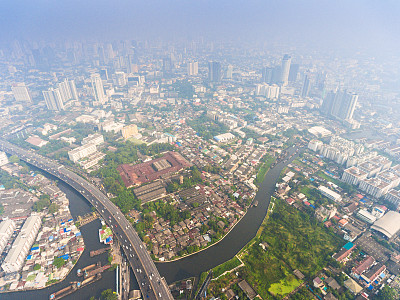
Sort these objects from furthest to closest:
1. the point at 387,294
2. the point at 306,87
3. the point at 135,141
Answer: the point at 306,87 < the point at 135,141 < the point at 387,294

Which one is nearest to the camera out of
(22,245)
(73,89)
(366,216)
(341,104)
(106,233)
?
(22,245)

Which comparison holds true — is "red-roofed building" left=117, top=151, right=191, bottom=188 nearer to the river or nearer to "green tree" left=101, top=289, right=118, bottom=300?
the river

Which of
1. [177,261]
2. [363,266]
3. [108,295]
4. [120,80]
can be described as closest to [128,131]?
[177,261]

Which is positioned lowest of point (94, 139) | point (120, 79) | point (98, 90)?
point (94, 139)

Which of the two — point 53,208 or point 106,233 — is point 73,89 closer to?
point 53,208

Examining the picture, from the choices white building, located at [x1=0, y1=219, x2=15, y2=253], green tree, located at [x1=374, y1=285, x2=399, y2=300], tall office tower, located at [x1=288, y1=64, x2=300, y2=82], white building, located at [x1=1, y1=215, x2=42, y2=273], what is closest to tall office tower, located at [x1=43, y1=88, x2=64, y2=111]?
white building, located at [x1=0, y1=219, x2=15, y2=253]

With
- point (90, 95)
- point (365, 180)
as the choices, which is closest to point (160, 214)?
point (365, 180)
